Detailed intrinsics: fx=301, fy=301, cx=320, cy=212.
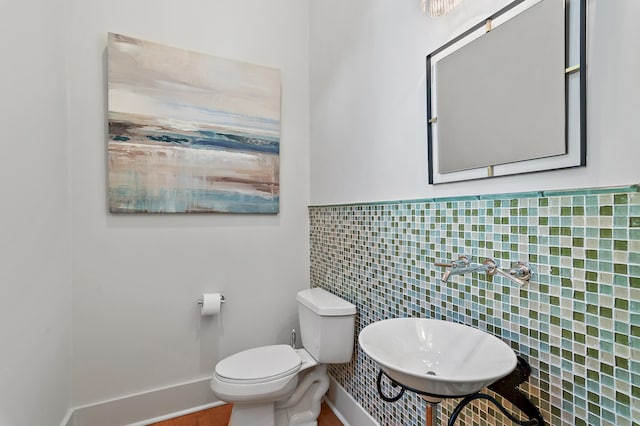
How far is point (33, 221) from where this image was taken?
4.12 feet

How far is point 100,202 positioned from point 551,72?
2.15 meters

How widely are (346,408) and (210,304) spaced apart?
103 centimetres

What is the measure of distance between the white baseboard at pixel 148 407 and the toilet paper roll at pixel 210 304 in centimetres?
47

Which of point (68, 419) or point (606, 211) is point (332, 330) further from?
point (68, 419)

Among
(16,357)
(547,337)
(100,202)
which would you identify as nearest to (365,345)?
(547,337)

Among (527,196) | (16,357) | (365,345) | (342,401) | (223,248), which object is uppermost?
(527,196)

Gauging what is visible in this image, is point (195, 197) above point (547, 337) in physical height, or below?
above

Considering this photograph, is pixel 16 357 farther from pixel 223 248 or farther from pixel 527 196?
pixel 527 196

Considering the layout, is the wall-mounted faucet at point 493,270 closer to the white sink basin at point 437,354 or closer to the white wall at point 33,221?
the white sink basin at point 437,354

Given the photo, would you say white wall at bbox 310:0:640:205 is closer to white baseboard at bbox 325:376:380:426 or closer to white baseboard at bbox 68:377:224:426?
white baseboard at bbox 325:376:380:426

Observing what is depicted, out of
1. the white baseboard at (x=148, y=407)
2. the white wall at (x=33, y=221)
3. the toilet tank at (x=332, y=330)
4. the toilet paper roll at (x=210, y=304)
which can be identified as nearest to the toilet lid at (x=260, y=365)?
the toilet tank at (x=332, y=330)

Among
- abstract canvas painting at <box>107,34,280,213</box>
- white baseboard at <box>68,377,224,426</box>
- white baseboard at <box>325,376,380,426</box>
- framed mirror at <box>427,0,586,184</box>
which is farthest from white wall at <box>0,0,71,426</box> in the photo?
framed mirror at <box>427,0,586,184</box>

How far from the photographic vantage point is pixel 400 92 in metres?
1.39

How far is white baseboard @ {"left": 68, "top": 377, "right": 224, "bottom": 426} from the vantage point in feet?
5.59
